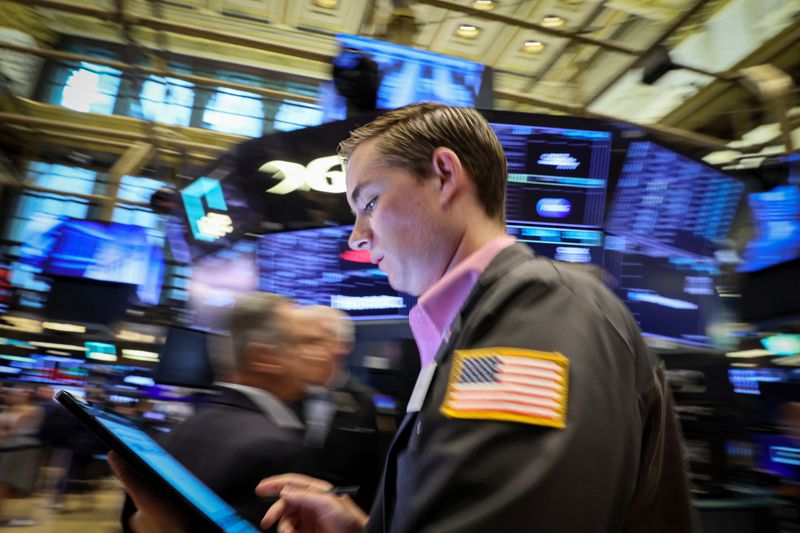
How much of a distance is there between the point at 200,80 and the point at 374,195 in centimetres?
592

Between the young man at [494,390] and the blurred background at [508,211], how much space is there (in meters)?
1.25

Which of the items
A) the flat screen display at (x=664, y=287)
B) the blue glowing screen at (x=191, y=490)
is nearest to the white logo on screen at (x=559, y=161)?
the flat screen display at (x=664, y=287)

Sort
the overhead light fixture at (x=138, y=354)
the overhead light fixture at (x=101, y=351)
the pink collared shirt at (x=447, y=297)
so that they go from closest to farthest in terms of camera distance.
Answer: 1. the pink collared shirt at (x=447, y=297)
2. the overhead light fixture at (x=138, y=354)
3. the overhead light fixture at (x=101, y=351)

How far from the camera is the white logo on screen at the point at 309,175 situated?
3971mm

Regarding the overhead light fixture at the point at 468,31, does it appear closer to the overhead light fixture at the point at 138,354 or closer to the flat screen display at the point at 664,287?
the flat screen display at the point at 664,287

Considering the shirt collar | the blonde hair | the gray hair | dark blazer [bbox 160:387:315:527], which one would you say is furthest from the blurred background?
the blonde hair

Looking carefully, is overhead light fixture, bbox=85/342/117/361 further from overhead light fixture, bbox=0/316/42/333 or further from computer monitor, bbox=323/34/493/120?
computer monitor, bbox=323/34/493/120

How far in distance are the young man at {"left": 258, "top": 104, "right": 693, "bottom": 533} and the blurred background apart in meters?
1.25

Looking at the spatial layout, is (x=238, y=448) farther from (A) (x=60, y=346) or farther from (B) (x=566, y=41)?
(A) (x=60, y=346)

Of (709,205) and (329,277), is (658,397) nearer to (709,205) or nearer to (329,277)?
(329,277)

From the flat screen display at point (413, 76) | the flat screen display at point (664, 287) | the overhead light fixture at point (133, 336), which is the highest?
the flat screen display at point (413, 76)

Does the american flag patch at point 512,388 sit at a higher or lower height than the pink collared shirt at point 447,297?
lower

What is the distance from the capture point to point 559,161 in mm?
3783

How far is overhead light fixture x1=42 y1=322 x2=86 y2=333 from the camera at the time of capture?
11297 mm
